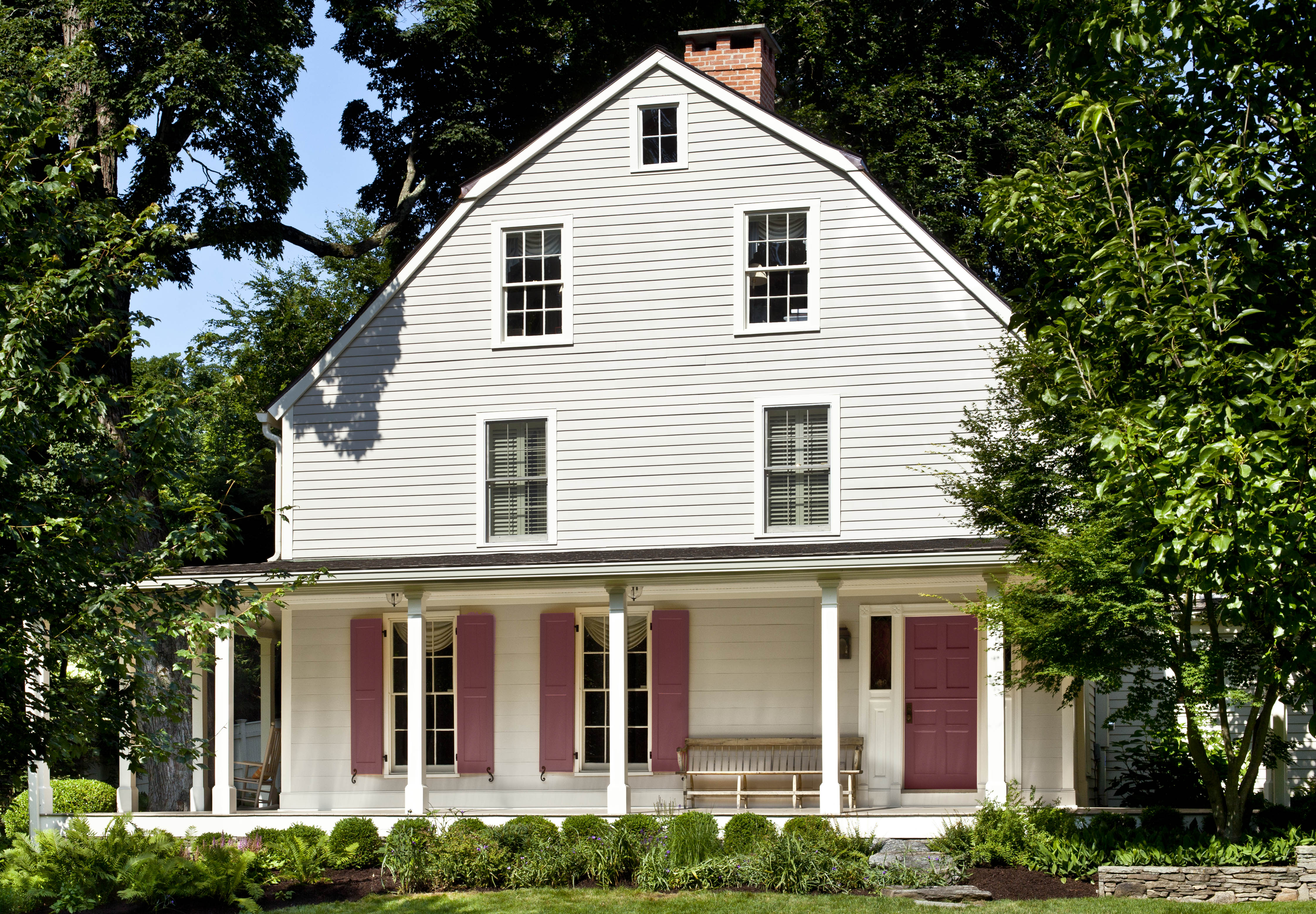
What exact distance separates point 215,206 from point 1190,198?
57.4 ft

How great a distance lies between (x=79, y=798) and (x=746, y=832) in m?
9.16

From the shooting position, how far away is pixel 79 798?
17.7 meters

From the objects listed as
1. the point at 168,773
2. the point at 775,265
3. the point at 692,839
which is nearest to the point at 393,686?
the point at 168,773

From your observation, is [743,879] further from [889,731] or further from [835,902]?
[889,731]

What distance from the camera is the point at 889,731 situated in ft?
53.4

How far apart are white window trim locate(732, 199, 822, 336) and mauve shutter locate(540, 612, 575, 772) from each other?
4.20 metres

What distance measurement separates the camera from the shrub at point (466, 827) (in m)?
13.9

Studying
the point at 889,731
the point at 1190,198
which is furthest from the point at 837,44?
the point at 1190,198

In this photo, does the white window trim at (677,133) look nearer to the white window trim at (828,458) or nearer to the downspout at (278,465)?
the white window trim at (828,458)

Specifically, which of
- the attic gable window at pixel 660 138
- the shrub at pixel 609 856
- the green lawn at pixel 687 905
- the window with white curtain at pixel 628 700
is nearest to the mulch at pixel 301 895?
the green lawn at pixel 687 905

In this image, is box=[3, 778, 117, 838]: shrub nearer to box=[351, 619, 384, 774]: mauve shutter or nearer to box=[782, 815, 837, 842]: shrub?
box=[351, 619, 384, 774]: mauve shutter

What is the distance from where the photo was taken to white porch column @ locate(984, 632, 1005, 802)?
552 inches

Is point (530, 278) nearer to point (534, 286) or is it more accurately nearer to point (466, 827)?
point (534, 286)

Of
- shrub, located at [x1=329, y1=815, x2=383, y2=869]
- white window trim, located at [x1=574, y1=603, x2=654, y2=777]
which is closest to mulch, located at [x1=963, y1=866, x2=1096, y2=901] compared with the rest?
white window trim, located at [x1=574, y1=603, x2=654, y2=777]
